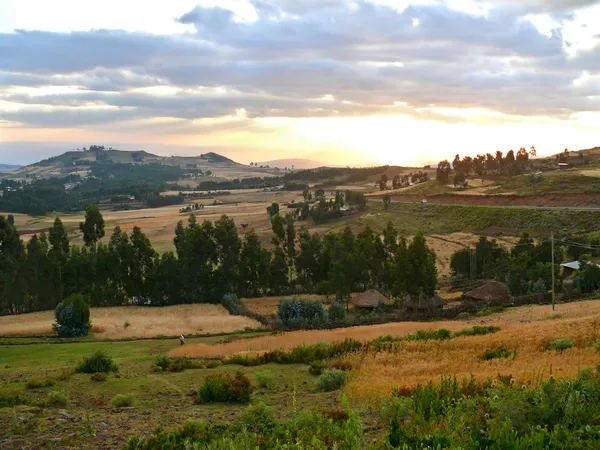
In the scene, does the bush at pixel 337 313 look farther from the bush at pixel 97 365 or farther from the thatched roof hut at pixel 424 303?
the bush at pixel 97 365

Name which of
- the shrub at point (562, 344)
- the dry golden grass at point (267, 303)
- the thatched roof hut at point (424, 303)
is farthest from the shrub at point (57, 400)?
the dry golden grass at point (267, 303)

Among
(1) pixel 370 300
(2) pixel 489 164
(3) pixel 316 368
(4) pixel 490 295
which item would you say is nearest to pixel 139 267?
(1) pixel 370 300

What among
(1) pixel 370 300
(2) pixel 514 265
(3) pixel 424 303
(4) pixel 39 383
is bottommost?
(1) pixel 370 300

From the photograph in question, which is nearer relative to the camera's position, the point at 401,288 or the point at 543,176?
the point at 401,288

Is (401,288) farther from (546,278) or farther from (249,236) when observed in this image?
(249,236)

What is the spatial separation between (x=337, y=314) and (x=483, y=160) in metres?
114

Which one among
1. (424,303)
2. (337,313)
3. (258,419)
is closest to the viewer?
(258,419)

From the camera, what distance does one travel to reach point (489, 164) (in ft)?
463

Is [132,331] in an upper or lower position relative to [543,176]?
lower

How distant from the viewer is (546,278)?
164ft

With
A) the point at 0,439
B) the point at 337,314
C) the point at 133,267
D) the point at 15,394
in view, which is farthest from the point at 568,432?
the point at 133,267

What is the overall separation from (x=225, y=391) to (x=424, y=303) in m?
35.1

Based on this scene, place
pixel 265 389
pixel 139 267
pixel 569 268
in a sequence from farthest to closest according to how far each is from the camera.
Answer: pixel 139 267
pixel 569 268
pixel 265 389

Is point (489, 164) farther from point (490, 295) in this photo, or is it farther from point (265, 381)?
point (265, 381)
